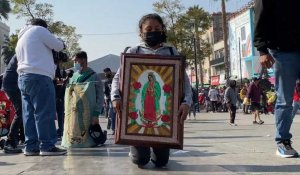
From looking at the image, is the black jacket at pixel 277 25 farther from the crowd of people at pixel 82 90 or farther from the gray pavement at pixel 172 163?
the gray pavement at pixel 172 163

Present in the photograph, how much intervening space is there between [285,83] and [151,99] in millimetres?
1425

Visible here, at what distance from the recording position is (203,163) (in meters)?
4.59

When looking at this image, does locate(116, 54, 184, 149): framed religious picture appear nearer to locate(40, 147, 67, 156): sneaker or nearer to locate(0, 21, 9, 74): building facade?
locate(40, 147, 67, 156): sneaker

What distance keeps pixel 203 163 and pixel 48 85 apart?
7.18 ft

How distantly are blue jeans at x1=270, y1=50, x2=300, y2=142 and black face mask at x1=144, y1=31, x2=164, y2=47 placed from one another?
3.97 ft

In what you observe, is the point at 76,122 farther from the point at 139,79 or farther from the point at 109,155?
the point at 139,79

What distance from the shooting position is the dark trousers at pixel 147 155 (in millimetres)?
4238

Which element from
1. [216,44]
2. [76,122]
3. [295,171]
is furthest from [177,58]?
[216,44]

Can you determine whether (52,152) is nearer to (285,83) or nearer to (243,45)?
(285,83)

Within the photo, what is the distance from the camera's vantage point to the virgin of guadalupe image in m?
4.24

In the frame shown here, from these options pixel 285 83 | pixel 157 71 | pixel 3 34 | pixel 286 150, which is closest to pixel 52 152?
pixel 157 71

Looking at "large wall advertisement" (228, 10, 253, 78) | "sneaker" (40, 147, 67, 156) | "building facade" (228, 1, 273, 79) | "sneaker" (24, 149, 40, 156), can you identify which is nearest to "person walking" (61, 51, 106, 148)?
"sneaker" (24, 149, 40, 156)

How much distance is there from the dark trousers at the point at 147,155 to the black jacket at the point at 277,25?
1.45m

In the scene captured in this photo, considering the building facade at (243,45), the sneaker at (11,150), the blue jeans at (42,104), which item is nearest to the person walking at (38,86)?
the blue jeans at (42,104)
